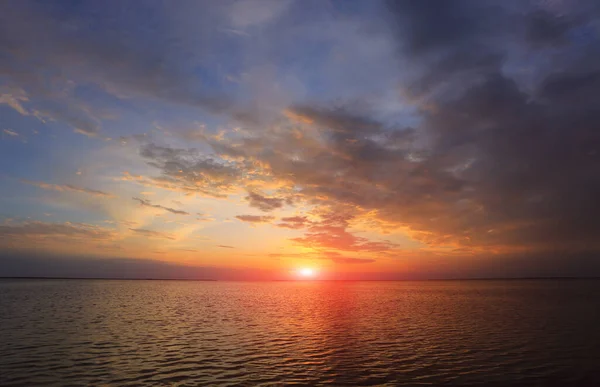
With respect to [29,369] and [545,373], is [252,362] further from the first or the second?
[545,373]

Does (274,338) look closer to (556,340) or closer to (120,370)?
(120,370)

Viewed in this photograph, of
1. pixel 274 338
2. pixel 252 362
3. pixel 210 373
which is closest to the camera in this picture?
pixel 210 373

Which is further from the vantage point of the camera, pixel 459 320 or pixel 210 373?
pixel 459 320

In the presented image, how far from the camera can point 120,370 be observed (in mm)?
26031

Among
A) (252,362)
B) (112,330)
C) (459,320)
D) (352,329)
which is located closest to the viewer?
(252,362)

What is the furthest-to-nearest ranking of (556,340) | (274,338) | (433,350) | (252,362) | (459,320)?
(459,320) → (274,338) → (556,340) → (433,350) → (252,362)

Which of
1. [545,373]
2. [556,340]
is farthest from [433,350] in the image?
[556,340]

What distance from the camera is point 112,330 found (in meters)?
43.7

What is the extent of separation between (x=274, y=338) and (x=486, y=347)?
2208 centimetres

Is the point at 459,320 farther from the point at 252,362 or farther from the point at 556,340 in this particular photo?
the point at 252,362

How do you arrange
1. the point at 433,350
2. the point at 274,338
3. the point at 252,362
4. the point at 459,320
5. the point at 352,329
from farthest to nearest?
the point at 459,320 < the point at 352,329 < the point at 274,338 < the point at 433,350 < the point at 252,362

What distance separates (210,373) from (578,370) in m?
27.2

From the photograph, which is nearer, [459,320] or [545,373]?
[545,373]

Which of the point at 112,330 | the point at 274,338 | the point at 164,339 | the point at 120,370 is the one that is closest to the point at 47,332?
the point at 112,330
